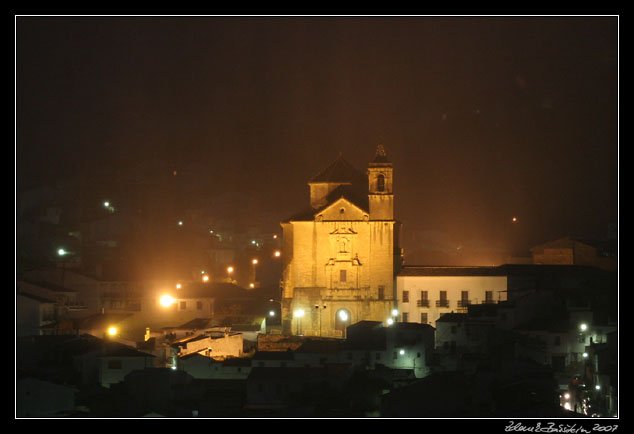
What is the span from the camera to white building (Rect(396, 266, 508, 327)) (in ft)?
143

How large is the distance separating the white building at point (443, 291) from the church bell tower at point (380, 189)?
282 cm

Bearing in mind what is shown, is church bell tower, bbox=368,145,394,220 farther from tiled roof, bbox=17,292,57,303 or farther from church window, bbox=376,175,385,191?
tiled roof, bbox=17,292,57,303

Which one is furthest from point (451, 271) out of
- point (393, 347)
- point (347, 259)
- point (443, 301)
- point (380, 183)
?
point (393, 347)

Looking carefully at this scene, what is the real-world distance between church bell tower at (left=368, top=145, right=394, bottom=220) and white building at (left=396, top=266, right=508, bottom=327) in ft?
9.24

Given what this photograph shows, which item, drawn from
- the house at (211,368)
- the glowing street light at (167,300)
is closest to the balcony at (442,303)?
the house at (211,368)

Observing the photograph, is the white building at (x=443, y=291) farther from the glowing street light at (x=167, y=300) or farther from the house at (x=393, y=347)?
the glowing street light at (x=167, y=300)

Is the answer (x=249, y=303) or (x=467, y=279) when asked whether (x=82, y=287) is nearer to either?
(x=249, y=303)

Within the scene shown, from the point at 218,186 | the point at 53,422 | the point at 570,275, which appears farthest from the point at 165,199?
the point at 53,422

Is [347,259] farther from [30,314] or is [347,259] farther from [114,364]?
[30,314]

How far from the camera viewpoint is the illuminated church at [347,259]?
4366 centimetres

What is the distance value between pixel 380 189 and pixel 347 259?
10.4 feet

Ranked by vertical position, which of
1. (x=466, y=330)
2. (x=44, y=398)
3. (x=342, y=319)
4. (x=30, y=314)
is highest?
(x=30, y=314)

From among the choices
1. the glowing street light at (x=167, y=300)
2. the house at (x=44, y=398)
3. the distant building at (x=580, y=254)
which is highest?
the distant building at (x=580, y=254)

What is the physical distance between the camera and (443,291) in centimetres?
4378
